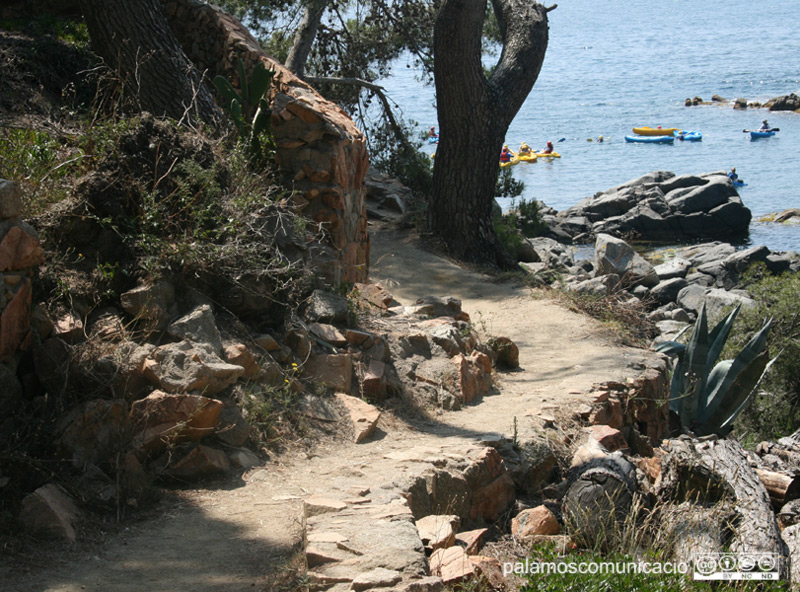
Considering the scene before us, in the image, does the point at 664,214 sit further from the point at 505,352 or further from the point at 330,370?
the point at 330,370

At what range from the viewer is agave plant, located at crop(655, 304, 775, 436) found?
25.2 ft

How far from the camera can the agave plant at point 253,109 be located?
261 inches

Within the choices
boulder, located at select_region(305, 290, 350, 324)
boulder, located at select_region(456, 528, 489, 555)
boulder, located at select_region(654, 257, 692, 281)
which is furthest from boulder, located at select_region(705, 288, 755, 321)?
boulder, located at select_region(456, 528, 489, 555)

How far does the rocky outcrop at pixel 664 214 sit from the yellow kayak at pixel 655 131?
11751 millimetres

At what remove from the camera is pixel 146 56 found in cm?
647

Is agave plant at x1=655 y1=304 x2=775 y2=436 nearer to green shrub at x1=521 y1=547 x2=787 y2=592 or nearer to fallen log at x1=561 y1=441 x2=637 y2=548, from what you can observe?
fallen log at x1=561 y1=441 x2=637 y2=548

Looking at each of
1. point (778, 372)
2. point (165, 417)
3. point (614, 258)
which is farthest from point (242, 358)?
point (614, 258)

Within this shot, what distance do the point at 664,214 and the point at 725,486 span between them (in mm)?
19318

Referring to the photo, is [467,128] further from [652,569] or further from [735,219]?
[735,219]

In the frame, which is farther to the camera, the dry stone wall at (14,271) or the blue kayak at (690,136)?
the blue kayak at (690,136)

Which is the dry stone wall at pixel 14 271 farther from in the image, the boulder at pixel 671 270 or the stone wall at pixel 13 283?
the boulder at pixel 671 270

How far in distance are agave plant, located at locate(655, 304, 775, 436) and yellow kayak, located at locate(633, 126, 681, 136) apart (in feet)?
101

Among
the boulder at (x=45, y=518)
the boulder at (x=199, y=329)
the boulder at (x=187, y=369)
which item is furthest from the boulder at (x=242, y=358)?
the boulder at (x=45, y=518)

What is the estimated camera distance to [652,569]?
129 inches
